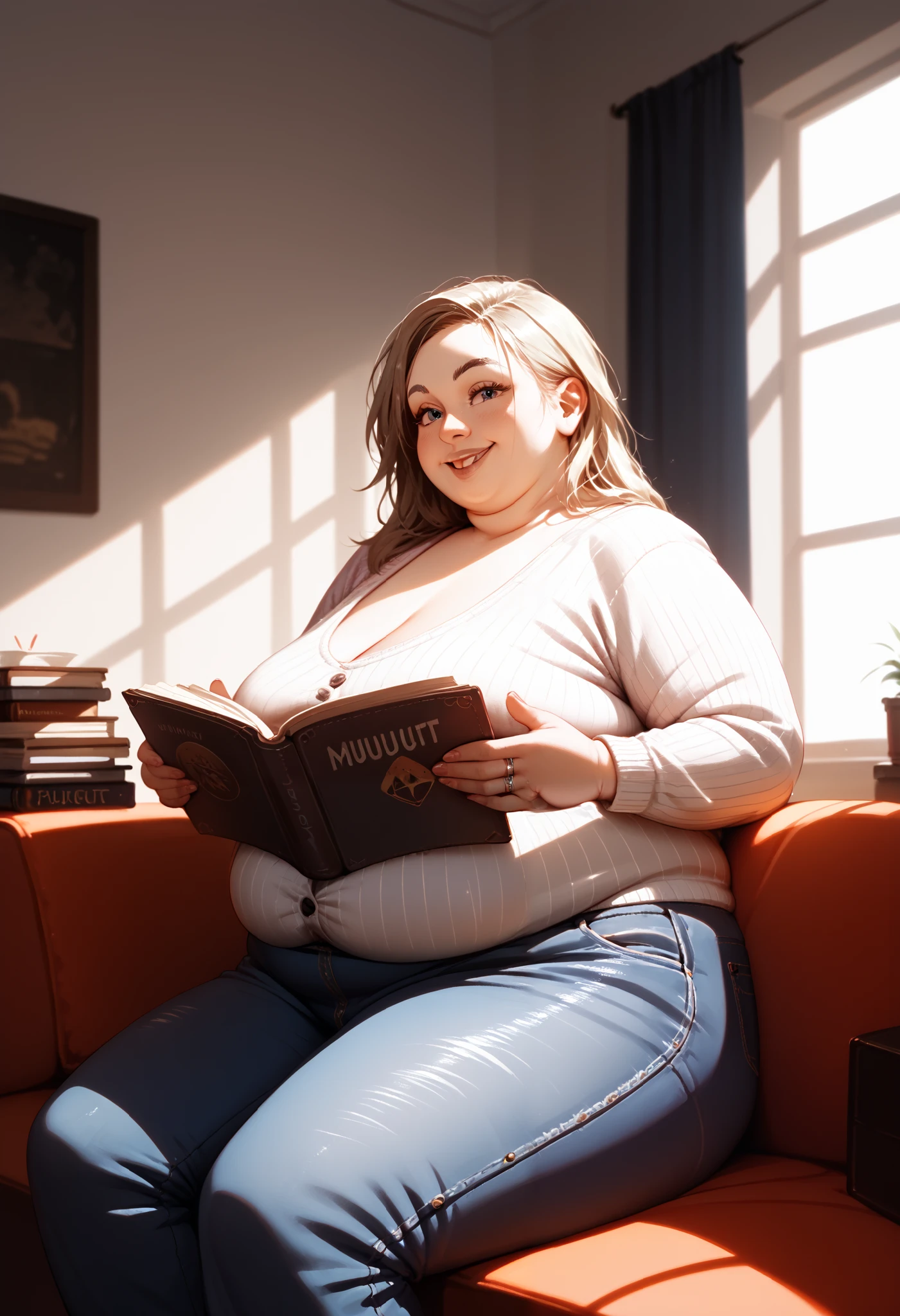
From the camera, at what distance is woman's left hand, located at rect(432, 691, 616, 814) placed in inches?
39.5

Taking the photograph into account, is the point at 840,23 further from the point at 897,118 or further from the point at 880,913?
the point at 880,913

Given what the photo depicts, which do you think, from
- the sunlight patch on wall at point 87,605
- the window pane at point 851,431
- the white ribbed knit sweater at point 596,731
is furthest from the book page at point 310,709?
the window pane at point 851,431

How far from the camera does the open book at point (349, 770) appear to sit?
3.22 ft

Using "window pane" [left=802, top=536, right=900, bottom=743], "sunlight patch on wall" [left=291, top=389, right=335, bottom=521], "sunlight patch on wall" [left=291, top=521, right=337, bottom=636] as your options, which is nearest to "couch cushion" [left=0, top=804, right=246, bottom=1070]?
"sunlight patch on wall" [left=291, top=521, right=337, bottom=636]

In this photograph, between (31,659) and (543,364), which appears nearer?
(543,364)

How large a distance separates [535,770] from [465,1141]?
0.32 meters

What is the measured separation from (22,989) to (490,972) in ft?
2.17

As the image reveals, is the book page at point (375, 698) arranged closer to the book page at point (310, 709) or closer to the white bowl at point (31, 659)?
the book page at point (310, 709)

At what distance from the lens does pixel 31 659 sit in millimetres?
2039

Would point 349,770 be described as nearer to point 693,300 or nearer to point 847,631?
point 847,631

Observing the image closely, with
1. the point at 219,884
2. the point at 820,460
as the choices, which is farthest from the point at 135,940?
the point at 820,460

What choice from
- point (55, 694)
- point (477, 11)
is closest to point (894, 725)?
point (55, 694)

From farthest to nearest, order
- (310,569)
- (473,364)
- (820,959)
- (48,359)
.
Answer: (310,569)
(48,359)
(473,364)
(820,959)

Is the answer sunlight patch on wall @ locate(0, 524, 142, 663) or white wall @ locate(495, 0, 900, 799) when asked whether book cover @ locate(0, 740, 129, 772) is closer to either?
sunlight patch on wall @ locate(0, 524, 142, 663)
